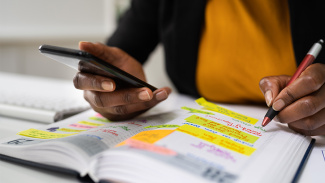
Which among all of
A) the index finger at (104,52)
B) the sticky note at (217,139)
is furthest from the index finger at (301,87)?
the index finger at (104,52)

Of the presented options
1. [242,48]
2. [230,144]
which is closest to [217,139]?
[230,144]

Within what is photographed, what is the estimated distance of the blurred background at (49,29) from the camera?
1.63 metres

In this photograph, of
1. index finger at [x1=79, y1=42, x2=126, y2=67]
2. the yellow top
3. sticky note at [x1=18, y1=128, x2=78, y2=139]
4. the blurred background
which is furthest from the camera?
the blurred background

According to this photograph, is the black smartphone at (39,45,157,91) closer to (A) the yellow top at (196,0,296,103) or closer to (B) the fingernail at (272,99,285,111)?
(B) the fingernail at (272,99,285,111)

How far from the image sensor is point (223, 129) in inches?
16.1

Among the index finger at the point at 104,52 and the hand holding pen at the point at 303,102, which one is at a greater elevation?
the index finger at the point at 104,52

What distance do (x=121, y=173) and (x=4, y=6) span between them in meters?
1.60

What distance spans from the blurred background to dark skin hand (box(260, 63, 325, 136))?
1.39 m

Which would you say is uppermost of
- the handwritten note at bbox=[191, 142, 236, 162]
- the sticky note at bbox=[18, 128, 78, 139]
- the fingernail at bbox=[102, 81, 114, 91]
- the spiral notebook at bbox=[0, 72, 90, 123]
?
the fingernail at bbox=[102, 81, 114, 91]

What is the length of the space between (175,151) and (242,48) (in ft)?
1.50

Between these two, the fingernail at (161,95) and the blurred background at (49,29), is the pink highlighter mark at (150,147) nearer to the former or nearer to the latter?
the fingernail at (161,95)

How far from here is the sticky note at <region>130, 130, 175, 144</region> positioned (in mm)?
341

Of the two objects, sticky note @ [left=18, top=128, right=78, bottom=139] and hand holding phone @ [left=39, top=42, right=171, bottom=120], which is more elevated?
hand holding phone @ [left=39, top=42, right=171, bottom=120]

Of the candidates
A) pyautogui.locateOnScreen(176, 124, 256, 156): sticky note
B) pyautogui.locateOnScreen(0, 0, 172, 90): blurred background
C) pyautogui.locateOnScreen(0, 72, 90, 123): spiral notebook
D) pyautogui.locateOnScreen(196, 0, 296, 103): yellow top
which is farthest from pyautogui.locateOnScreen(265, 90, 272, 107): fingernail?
pyautogui.locateOnScreen(0, 0, 172, 90): blurred background
